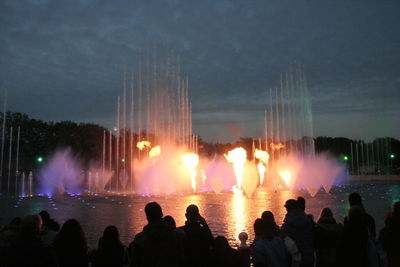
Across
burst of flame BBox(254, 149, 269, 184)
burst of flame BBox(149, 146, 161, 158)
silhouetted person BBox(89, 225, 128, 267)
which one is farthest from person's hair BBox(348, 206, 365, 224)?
burst of flame BBox(254, 149, 269, 184)

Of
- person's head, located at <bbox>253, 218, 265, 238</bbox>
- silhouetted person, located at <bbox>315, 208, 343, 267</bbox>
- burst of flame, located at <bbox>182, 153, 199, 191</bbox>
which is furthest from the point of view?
burst of flame, located at <bbox>182, 153, 199, 191</bbox>

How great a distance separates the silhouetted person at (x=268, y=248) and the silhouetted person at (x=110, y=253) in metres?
1.84

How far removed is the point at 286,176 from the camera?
213 feet

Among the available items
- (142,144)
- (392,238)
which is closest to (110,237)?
(392,238)

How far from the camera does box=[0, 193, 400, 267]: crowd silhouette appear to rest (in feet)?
15.4

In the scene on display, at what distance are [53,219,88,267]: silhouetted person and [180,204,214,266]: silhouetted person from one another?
1.45 m

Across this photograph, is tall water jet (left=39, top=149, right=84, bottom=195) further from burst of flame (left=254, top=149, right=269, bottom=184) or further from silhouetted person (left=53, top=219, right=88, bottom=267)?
silhouetted person (left=53, top=219, right=88, bottom=267)

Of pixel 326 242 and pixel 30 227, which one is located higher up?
pixel 30 227

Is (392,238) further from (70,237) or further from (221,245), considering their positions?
(70,237)

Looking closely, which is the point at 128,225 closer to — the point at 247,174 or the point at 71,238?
the point at 71,238

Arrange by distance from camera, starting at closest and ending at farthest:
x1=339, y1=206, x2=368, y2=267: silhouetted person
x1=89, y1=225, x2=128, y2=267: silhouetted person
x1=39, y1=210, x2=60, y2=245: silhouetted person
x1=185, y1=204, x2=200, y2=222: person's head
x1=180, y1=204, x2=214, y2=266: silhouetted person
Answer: x1=339, y1=206, x2=368, y2=267: silhouetted person → x1=180, y1=204, x2=214, y2=266: silhouetted person → x1=89, y1=225, x2=128, y2=267: silhouetted person → x1=185, y1=204, x2=200, y2=222: person's head → x1=39, y1=210, x2=60, y2=245: silhouetted person

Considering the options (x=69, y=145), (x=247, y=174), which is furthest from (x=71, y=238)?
(x=247, y=174)

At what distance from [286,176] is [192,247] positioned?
61155 millimetres

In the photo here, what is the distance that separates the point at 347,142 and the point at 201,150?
137ft
